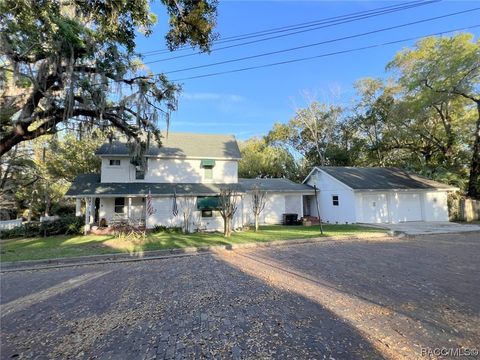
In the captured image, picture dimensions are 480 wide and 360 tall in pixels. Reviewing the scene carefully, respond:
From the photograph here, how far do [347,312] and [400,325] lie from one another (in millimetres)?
767

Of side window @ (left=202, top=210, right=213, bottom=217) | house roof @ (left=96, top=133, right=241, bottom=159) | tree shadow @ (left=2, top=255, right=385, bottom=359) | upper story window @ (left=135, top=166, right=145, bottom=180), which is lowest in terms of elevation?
tree shadow @ (left=2, top=255, right=385, bottom=359)

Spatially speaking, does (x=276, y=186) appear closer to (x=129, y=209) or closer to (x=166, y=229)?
(x=166, y=229)

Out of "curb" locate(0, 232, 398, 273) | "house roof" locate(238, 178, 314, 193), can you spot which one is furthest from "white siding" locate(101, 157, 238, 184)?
"curb" locate(0, 232, 398, 273)

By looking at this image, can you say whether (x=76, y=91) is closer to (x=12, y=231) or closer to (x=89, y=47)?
(x=89, y=47)

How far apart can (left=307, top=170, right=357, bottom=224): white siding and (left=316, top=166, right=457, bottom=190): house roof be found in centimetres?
56

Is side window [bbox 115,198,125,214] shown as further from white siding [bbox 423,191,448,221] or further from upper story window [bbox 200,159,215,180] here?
white siding [bbox 423,191,448,221]

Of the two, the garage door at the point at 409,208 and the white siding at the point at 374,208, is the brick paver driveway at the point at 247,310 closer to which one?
the white siding at the point at 374,208

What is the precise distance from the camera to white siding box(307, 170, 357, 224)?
66.9 feet

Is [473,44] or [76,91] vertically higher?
[473,44]

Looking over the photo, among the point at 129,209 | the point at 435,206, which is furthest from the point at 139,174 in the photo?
the point at 435,206

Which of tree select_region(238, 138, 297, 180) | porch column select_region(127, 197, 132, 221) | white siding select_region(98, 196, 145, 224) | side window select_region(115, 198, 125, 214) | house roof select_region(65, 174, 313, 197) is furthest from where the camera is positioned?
tree select_region(238, 138, 297, 180)

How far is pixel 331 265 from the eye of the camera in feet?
27.0

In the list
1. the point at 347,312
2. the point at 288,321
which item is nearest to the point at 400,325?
the point at 347,312

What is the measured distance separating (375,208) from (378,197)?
0.88 metres
